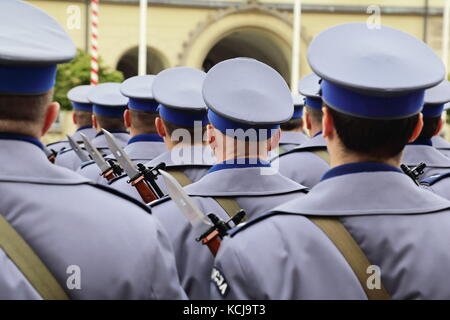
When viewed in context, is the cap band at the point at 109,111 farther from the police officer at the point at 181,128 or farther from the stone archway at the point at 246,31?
the stone archway at the point at 246,31

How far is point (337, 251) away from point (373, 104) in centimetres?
44

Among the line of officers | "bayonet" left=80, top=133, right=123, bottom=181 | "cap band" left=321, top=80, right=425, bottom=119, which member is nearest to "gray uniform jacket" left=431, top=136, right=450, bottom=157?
"bayonet" left=80, top=133, right=123, bottom=181

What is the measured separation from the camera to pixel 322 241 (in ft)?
7.72

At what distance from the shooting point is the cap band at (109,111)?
724 centimetres

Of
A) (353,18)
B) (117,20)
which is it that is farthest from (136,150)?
(353,18)

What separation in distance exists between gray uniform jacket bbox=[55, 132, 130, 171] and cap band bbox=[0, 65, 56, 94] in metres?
4.54

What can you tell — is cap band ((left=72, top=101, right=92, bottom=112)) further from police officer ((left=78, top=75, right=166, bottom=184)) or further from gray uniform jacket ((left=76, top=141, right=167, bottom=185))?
gray uniform jacket ((left=76, top=141, right=167, bottom=185))

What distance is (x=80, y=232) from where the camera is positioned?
2227 millimetres

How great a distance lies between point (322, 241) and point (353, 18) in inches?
862

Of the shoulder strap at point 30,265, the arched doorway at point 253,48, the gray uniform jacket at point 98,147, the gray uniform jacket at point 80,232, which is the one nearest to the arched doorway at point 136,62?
the arched doorway at point 253,48

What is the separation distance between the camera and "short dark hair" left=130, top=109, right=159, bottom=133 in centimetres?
565

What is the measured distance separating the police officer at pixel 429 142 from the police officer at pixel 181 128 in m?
1.18
